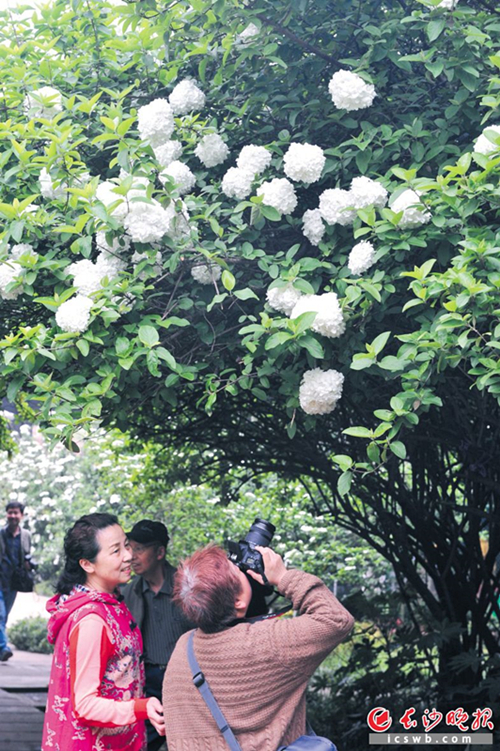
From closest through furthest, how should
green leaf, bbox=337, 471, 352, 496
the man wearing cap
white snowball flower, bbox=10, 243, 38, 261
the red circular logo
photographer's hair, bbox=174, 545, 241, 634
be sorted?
photographer's hair, bbox=174, 545, 241, 634, green leaf, bbox=337, 471, 352, 496, white snowball flower, bbox=10, 243, 38, 261, the man wearing cap, the red circular logo

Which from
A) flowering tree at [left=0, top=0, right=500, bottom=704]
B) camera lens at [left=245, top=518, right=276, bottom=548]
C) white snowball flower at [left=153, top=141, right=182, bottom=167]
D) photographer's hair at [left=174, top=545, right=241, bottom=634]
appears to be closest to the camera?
photographer's hair at [left=174, top=545, right=241, bottom=634]

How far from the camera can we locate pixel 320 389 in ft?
10.3

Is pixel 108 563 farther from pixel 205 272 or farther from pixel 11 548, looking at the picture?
pixel 11 548

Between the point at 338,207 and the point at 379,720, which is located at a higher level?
the point at 338,207

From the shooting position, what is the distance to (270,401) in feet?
16.5

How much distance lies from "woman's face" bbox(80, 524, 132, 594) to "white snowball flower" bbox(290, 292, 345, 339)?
3.36 ft

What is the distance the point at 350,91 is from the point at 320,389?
3.69 feet

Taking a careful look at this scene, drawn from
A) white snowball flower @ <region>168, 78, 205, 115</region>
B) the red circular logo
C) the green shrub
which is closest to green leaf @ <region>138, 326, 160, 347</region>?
white snowball flower @ <region>168, 78, 205, 115</region>

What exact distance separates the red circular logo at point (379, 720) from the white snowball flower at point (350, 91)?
3515 millimetres

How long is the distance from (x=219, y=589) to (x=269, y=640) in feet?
0.68

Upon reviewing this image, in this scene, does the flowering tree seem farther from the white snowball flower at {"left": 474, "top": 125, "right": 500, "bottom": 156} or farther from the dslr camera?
the dslr camera

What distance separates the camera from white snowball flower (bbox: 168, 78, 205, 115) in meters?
3.57

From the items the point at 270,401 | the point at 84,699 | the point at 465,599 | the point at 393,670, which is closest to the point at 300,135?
the point at 270,401

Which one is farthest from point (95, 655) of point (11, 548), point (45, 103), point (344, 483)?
point (11, 548)
